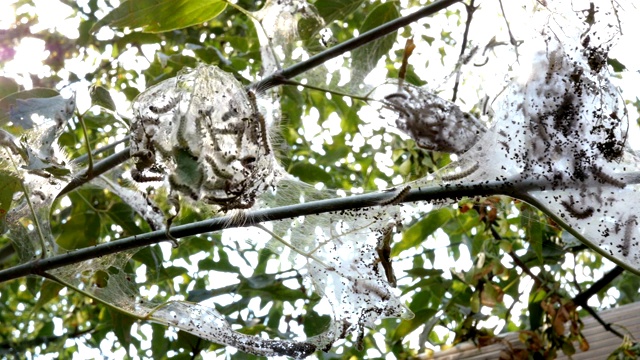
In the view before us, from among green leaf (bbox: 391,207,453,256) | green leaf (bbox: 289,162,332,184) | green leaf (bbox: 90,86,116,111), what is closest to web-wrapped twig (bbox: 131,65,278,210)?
green leaf (bbox: 90,86,116,111)

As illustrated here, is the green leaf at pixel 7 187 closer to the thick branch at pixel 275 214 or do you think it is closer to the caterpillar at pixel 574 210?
the thick branch at pixel 275 214

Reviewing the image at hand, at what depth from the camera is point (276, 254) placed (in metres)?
2.29

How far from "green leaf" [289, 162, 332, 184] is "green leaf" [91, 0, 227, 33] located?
85 cm

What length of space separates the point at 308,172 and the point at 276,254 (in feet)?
0.89

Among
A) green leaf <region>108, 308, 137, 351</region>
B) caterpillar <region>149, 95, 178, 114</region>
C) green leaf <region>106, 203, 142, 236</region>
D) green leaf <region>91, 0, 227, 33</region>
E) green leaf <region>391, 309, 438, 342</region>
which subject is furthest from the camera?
green leaf <region>391, 309, 438, 342</region>

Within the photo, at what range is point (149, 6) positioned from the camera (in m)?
1.54

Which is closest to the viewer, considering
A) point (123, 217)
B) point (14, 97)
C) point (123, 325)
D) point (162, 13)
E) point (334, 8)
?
point (14, 97)

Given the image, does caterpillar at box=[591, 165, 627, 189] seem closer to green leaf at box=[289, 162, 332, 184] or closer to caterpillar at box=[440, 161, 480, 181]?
caterpillar at box=[440, 161, 480, 181]

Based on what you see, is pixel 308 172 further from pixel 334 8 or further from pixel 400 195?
pixel 400 195

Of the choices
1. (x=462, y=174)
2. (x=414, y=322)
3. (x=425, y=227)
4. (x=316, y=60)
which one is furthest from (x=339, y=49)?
(x=414, y=322)

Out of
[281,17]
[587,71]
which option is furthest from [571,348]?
[281,17]

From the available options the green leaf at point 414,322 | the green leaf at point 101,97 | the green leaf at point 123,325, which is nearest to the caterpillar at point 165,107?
the green leaf at point 101,97

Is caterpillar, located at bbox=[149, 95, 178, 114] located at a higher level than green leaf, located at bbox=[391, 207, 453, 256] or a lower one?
higher

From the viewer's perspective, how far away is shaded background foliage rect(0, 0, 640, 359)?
2.04 m
